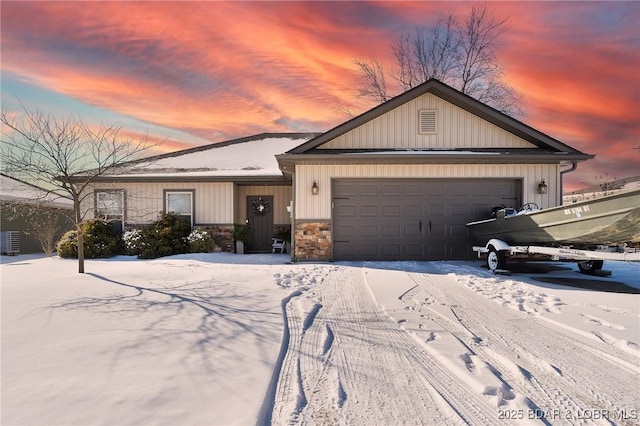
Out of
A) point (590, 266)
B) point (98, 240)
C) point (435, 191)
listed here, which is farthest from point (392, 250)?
point (98, 240)

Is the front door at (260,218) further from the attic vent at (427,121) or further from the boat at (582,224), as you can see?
the boat at (582,224)

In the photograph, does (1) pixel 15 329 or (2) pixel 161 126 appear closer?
(1) pixel 15 329

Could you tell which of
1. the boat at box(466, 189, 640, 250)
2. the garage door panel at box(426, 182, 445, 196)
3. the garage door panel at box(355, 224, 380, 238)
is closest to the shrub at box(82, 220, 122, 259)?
the garage door panel at box(355, 224, 380, 238)

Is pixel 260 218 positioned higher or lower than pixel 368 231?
higher

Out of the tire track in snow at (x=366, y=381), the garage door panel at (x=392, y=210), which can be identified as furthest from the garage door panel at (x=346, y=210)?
the tire track in snow at (x=366, y=381)

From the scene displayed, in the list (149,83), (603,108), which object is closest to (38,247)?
(149,83)

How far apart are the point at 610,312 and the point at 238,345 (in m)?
4.96

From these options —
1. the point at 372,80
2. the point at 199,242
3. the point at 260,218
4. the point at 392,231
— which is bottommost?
the point at 199,242

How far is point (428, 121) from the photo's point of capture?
10.5 meters

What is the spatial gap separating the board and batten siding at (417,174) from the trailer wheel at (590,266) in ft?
8.24

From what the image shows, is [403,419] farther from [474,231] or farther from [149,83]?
[149,83]

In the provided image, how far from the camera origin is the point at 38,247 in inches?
640

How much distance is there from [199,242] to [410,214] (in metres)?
7.09

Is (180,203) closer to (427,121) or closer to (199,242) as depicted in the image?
(199,242)
